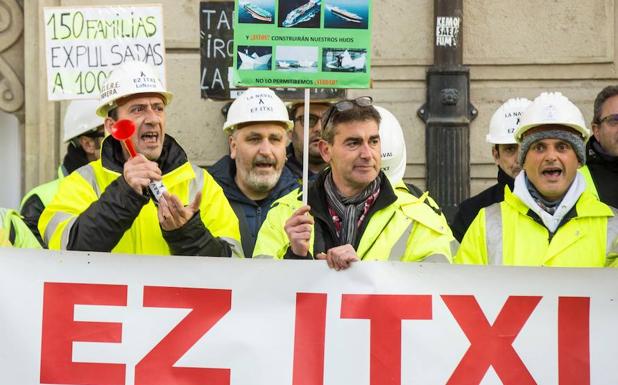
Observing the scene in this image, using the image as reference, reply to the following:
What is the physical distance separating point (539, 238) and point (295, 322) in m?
0.99

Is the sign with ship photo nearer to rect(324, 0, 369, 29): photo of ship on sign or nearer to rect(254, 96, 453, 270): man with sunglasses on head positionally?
rect(324, 0, 369, 29): photo of ship on sign

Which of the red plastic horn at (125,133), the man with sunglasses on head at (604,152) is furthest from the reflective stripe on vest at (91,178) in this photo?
the man with sunglasses on head at (604,152)

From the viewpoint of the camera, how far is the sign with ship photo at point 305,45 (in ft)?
17.8

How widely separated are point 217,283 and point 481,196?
6.69 ft

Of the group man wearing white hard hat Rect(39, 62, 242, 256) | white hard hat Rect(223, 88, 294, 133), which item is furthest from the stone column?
man wearing white hard hat Rect(39, 62, 242, 256)

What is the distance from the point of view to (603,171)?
21.4 ft

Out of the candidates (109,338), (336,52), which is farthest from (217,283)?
(336,52)

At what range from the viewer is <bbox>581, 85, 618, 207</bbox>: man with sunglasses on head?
20.9 feet

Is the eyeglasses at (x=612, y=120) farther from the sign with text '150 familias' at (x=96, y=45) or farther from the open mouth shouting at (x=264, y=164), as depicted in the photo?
the sign with text '150 familias' at (x=96, y=45)

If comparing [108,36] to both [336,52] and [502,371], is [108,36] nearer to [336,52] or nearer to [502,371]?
[336,52]

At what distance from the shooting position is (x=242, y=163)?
6.91 m

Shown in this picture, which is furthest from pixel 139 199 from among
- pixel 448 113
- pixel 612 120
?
pixel 448 113

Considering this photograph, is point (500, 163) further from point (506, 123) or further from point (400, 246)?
point (400, 246)

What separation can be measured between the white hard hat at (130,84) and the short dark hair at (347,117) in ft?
2.34
